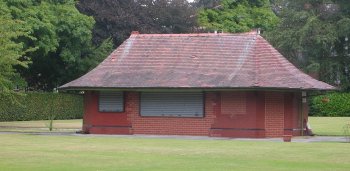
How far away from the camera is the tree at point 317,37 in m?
57.9

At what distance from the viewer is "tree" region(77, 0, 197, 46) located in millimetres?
53562

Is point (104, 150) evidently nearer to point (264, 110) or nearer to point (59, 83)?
point (264, 110)

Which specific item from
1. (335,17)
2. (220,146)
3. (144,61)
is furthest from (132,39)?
(335,17)

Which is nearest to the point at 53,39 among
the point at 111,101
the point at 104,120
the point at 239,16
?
the point at 111,101

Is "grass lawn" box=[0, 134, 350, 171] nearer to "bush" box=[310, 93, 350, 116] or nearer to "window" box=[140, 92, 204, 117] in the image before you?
"window" box=[140, 92, 204, 117]

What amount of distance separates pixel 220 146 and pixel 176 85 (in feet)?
24.6

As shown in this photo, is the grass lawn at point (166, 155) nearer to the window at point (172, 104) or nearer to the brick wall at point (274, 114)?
the window at point (172, 104)

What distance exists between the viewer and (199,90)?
3306 centimetres

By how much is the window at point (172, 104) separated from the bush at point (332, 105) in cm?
2572

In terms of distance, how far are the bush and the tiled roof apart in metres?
23.7

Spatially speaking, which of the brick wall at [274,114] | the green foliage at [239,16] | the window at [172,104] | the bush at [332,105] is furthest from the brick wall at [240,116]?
the green foliage at [239,16]

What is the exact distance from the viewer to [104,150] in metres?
23.6

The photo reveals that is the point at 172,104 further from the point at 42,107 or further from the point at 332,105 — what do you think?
the point at 332,105

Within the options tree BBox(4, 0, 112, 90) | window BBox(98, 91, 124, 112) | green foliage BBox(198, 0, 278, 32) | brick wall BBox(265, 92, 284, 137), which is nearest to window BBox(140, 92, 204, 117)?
window BBox(98, 91, 124, 112)
